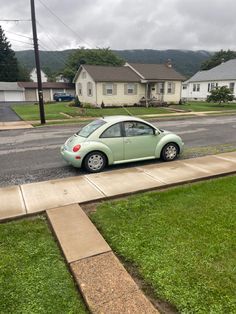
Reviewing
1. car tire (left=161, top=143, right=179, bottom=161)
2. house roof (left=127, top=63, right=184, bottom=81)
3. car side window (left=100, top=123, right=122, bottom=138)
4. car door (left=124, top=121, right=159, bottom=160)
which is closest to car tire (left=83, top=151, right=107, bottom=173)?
car side window (left=100, top=123, right=122, bottom=138)

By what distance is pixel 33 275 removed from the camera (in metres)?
3.51

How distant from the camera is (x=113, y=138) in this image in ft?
26.6

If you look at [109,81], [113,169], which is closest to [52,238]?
[113,169]

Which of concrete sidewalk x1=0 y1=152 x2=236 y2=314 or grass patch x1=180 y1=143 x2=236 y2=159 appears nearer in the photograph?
concrete sidewalk x1=0 y1=152 x2=236 y2=314

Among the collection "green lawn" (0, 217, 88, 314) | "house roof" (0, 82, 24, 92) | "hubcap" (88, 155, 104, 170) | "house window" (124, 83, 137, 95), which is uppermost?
"house roof" (0, 82, 24, 92)

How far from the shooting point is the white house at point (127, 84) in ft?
105

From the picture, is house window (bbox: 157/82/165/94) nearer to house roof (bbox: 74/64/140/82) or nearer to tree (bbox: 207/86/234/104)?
house roof (bbox: 74/64/140/82)

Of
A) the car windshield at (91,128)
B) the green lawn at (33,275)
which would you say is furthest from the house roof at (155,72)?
the green lawn at (33,275)

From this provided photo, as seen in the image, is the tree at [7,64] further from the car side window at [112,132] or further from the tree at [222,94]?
the car side window at [112,132]

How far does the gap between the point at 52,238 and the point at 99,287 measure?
1477 mm

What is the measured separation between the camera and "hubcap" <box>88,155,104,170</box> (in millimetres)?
7946

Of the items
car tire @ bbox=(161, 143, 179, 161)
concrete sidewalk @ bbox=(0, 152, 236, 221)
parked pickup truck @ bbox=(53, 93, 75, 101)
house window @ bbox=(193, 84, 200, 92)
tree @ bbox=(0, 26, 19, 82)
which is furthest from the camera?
tree @ bbox=(0, 26, 19, 82)

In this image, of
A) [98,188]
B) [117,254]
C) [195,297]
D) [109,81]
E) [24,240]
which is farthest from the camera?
[109,81]

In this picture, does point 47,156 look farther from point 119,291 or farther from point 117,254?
point 119,291
